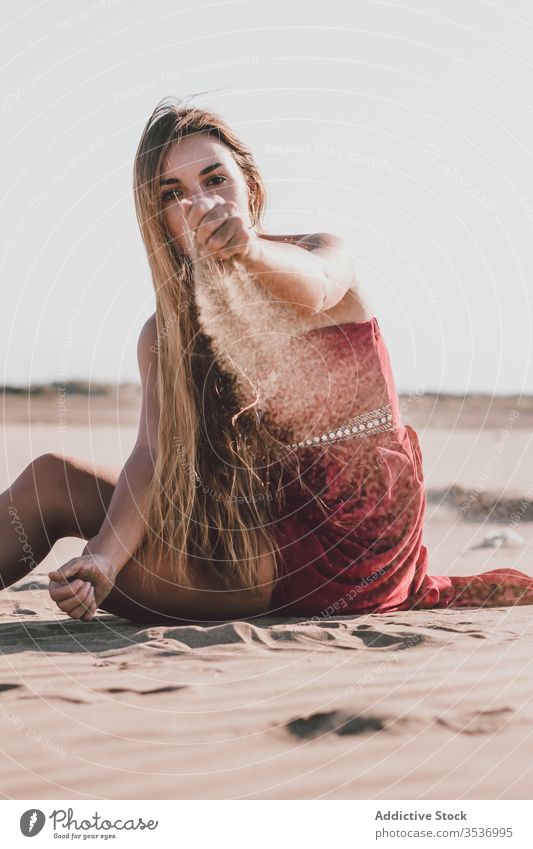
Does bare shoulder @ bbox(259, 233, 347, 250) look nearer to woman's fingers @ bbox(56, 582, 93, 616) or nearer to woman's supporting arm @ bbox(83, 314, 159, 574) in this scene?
woman's supporting arm @ bbox(83, 314, 159, 574)

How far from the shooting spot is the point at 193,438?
8.02ft

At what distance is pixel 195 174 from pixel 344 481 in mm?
827

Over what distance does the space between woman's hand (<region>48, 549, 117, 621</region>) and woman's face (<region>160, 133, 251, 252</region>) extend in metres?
0.82

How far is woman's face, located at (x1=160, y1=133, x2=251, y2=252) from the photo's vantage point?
92.8 inches

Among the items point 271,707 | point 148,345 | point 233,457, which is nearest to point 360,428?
point 233,457

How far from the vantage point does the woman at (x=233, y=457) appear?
2.35m

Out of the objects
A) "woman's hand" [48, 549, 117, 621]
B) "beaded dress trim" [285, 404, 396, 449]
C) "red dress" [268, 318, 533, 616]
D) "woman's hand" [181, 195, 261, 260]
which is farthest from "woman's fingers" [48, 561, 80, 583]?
"woman's hand" [181, 195, 261, 260]

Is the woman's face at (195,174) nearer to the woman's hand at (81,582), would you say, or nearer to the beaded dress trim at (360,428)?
the beaded dress trim at (360,428)

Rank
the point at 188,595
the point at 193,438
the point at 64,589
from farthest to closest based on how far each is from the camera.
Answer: the point at 193,438
the point at 188,595
the point at 64,589

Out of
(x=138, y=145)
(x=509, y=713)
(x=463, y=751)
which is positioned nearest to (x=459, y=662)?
(x=509, y=713)

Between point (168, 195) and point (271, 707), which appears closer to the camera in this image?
point (271, 707)

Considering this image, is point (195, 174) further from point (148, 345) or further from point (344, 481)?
point (344, 481)

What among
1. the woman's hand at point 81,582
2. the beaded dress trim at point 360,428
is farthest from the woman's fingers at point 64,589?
the beaded dress trim at point 360,428

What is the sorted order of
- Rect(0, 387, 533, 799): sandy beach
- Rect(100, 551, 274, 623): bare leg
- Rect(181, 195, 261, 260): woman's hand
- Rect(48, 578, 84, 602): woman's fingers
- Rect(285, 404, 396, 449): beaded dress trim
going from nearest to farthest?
Rect(0, 387, 533, 799): sandy beach, Rect(181, 195, 261, 260): woman's hand, Rect(48, 578, 84, 602): woman's fingers, Rect(100, 551, 274, 623): bare leg, Rect(285, 404, 396, 449): beaded dress trim
